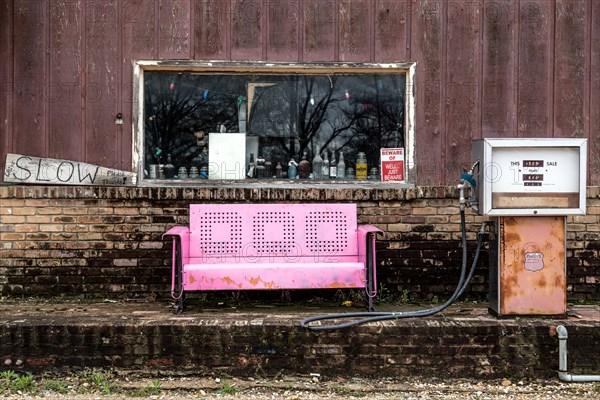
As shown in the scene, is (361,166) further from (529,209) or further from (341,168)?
(529,209)

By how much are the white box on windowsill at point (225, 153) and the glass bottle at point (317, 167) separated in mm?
723

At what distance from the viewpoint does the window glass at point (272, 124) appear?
6828 mm

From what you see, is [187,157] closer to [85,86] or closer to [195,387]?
[85,86]

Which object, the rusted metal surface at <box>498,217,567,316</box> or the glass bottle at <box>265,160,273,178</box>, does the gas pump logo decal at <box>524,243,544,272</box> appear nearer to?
the rusted metal surface at <box>498,217,567,316</box>

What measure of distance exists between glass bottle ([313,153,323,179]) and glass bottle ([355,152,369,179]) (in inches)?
14.4

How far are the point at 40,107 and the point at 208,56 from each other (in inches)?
67.6

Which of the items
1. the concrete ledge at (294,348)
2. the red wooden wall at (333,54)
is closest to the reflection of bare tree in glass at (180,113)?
the red wooden wall at (333,54)

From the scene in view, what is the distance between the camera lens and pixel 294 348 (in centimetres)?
522

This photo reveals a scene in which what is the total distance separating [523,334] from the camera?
5.25m

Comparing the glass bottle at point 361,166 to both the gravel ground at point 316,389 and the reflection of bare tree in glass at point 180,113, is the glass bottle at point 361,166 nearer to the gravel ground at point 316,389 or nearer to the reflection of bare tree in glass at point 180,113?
the reflection of bare tree in glass at point 180,113

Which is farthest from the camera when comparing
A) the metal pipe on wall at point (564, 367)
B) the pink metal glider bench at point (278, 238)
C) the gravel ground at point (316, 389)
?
the pink metal glider bench at point (278, 238)

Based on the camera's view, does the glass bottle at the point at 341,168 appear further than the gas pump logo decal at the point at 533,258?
Yes

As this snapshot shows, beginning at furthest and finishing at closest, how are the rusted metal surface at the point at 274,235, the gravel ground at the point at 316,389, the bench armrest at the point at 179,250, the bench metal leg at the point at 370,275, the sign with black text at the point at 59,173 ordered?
the sign with black text at the point at 59,173 → the rusted metal surface at the point at 274,235 → the bench metal leg at the point at 370,275 → the bench armrest at the point at 179,250 → the gravel ground at the point at 316,389

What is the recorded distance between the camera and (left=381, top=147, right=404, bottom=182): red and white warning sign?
686 cm
